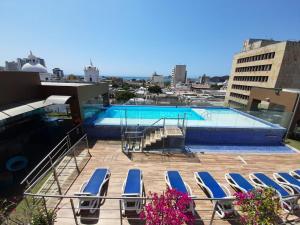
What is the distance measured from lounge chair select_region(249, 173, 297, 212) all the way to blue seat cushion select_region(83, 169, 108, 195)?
6.06 meters

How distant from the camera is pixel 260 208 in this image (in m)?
4.02

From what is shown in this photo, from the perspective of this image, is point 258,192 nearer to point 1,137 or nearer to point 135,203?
point 135,203

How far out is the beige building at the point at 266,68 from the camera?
31.0 m

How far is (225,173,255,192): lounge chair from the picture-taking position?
6.35 meters

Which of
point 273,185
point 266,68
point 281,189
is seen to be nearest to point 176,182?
point 273,185

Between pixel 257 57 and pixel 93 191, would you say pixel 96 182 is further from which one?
pixel 257 57

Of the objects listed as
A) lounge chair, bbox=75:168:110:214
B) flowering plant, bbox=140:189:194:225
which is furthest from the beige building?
flowering plant, bbox=140:189:194:225

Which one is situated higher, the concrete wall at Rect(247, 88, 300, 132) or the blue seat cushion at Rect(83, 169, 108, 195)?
the concrete wall at Rect(247, 88, 300, 132)

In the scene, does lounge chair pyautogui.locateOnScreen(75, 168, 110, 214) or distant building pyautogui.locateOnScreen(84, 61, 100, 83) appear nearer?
lounge chair pyautogui.locateOnScreen(75, 168, 110, 214)

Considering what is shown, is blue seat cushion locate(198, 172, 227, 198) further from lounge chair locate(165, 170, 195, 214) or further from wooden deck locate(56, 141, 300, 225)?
lounge chair locate(165, 170, 195, 214)

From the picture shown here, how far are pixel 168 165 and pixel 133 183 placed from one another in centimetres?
272

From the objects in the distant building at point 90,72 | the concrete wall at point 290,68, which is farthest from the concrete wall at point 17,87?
the distant building at point 90,72

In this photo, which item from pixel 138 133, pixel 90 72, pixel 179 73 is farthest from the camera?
pixel 179 73

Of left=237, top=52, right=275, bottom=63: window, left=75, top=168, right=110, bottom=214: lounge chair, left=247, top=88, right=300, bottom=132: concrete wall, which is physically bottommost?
left=75, top=168, right=110, bottom=214: lounge chair
